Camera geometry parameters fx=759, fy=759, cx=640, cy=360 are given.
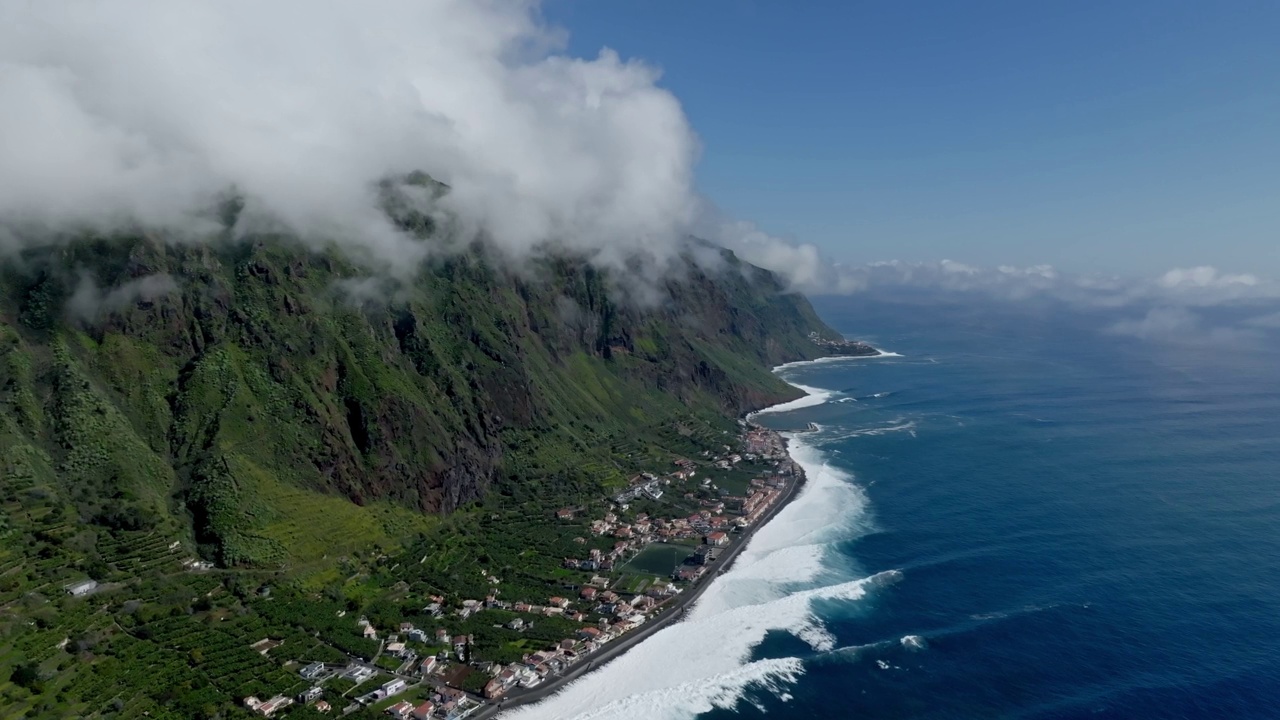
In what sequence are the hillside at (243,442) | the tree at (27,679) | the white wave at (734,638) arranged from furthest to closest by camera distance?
the hillside at (243,442) < the white wave at (734,638) < the tree at (27,679)

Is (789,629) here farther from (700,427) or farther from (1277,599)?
(700,427)

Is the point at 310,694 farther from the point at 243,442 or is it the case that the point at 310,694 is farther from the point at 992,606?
the point at 992,606

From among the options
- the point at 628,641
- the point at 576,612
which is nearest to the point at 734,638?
the point at 628,641

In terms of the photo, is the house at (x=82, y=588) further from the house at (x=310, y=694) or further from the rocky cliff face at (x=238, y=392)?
the house at (x=310, y=694)

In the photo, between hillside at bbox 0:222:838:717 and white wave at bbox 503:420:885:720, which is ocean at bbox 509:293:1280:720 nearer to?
white wave at bbox 503:420:885:720

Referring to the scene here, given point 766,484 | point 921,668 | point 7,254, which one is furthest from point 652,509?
point 7,254

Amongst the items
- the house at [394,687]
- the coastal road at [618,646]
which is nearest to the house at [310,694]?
the house at [394,687]
